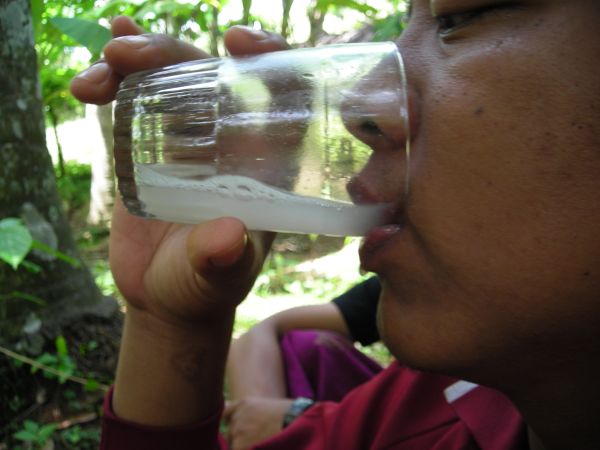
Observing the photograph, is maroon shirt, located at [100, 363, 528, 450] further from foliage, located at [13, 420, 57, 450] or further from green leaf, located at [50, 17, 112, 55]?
green leaf, located at [50, 17, 112, 55]

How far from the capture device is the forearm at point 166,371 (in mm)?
1218

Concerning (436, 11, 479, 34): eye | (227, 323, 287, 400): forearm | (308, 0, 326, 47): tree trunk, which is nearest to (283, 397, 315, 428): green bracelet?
(227, 323, 287, 400): forearm

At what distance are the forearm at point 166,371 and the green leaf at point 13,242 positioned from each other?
1.02 ft

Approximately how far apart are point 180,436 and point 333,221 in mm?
649

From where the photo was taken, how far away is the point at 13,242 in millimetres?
1359

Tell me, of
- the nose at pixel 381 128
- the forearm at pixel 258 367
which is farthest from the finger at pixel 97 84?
the forearm at pixel 258 367

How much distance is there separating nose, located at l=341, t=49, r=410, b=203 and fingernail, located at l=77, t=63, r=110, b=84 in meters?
0.54

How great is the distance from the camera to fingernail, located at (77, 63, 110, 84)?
3.65 feet

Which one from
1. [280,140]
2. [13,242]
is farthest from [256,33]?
[13,242]

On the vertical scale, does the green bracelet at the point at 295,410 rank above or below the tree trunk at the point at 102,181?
above

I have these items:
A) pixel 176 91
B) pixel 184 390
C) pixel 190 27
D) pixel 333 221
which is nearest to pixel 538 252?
pixel 333 221

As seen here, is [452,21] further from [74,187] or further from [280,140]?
[74,187]

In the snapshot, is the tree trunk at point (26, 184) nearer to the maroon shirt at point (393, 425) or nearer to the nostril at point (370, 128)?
the maroon shirt at point (393, 425)

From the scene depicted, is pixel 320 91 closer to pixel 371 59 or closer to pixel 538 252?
pixel 371 59
